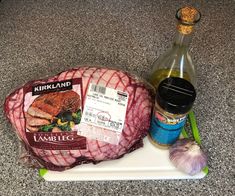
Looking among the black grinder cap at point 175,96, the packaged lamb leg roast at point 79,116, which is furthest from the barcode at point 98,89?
the black grinder cap at point 175,96

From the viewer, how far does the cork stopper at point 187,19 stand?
0.56 meters

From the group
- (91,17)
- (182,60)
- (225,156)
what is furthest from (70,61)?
Answer: (225,156)

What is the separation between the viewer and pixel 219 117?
749mm

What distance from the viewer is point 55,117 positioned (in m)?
0.60

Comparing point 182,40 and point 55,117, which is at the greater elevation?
point 182,40

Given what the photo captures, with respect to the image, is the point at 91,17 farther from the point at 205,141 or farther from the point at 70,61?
the point at 205,141

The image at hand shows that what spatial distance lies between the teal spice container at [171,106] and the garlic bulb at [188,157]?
0.09ft

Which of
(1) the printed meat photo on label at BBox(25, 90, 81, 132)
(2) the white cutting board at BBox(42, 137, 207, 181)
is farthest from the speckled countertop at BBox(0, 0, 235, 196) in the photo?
(1) the printed meat photo on label at BBox(25, 90, 81, 132)

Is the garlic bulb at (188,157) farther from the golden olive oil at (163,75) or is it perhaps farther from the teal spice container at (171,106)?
the golden olive oil at (163,75)

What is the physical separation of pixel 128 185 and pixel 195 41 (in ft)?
1.57

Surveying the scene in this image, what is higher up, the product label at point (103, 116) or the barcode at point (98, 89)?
the barcode at point (98, 89)

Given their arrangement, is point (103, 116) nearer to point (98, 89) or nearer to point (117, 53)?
point (98, 89)

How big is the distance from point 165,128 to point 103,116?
0.12 metres

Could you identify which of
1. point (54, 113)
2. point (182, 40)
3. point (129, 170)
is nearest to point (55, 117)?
point (54, 113)
